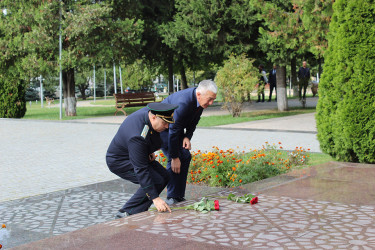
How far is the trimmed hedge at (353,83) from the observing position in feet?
26.8

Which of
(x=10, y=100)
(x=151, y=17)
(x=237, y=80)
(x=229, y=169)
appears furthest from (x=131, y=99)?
(x=229, y=169)

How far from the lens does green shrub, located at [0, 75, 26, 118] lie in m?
24.6

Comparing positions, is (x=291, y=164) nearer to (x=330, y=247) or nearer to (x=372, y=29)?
(x=372, y=29)

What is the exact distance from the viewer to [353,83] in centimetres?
824

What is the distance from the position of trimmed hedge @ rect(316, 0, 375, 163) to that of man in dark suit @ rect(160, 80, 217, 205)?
339cm

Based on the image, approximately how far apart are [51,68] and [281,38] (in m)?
9.76

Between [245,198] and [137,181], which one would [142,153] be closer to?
[137,181]

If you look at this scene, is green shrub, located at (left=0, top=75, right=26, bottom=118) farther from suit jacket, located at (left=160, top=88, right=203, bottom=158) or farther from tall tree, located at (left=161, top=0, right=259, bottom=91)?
suit jacket, located at (left=160, top=88, right=203, bottom=158)

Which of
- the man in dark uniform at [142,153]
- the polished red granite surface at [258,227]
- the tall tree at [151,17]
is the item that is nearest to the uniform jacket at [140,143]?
the man in dark uniform at [142,153]

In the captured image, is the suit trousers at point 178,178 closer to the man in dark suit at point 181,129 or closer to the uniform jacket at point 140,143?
the man in dark suit at point 181,129

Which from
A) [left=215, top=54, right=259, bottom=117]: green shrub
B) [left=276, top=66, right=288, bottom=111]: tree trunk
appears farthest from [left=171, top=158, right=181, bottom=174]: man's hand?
[left=276, top=66, right=288, bottom=111]: tree trunk

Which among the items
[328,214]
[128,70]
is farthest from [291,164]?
[128,70]

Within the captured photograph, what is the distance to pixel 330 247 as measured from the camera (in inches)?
160

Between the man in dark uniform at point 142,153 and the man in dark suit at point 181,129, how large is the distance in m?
0.33
